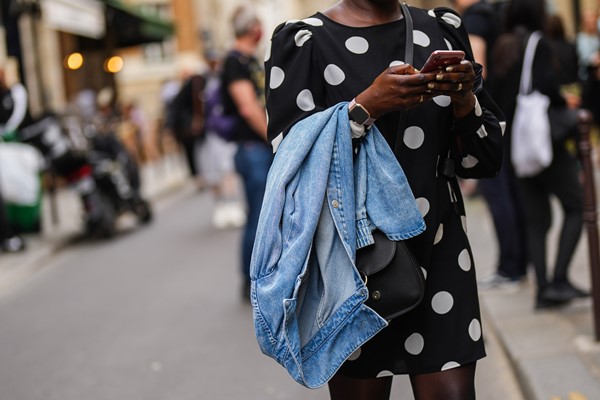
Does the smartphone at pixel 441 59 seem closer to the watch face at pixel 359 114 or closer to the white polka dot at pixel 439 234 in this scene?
the watch face at pixel 359 114

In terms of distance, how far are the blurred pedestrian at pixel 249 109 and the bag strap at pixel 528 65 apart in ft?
5.78

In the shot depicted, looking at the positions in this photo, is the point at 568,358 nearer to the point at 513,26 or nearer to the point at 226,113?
the point at 513,26

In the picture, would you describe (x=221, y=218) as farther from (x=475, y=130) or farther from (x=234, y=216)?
(x=475, y=130)

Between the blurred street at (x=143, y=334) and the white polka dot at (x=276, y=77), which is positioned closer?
the white polka dot at (x=276, y=77)

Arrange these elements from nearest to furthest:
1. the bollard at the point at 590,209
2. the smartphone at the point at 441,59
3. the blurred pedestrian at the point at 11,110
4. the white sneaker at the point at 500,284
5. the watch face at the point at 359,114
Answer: the smartphone at the point at 441,59, the watch face at the point at 359,114, the bollard at the point at 590,209, the white sneaker at the point at 500,284, the blurred pedestrian at the point at 11,110

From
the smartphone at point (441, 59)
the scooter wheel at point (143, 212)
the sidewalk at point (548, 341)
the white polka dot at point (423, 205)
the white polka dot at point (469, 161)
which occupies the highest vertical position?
the smartphone at point (441, 59)

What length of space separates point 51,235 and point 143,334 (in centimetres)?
529

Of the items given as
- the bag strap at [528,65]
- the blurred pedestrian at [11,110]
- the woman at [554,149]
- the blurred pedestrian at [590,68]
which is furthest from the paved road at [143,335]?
the blurred pedestrian at [590,68]

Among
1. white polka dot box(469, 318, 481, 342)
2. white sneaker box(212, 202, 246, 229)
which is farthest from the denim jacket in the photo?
white sneaker box(212, 202, 246, 229)

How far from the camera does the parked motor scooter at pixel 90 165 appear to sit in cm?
1108

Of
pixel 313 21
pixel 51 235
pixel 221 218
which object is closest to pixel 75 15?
pixel 51 235

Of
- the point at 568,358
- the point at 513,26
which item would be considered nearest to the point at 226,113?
the point at 513,26

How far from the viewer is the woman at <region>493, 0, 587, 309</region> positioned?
17.7 ft

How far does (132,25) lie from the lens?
17734 millimetres
